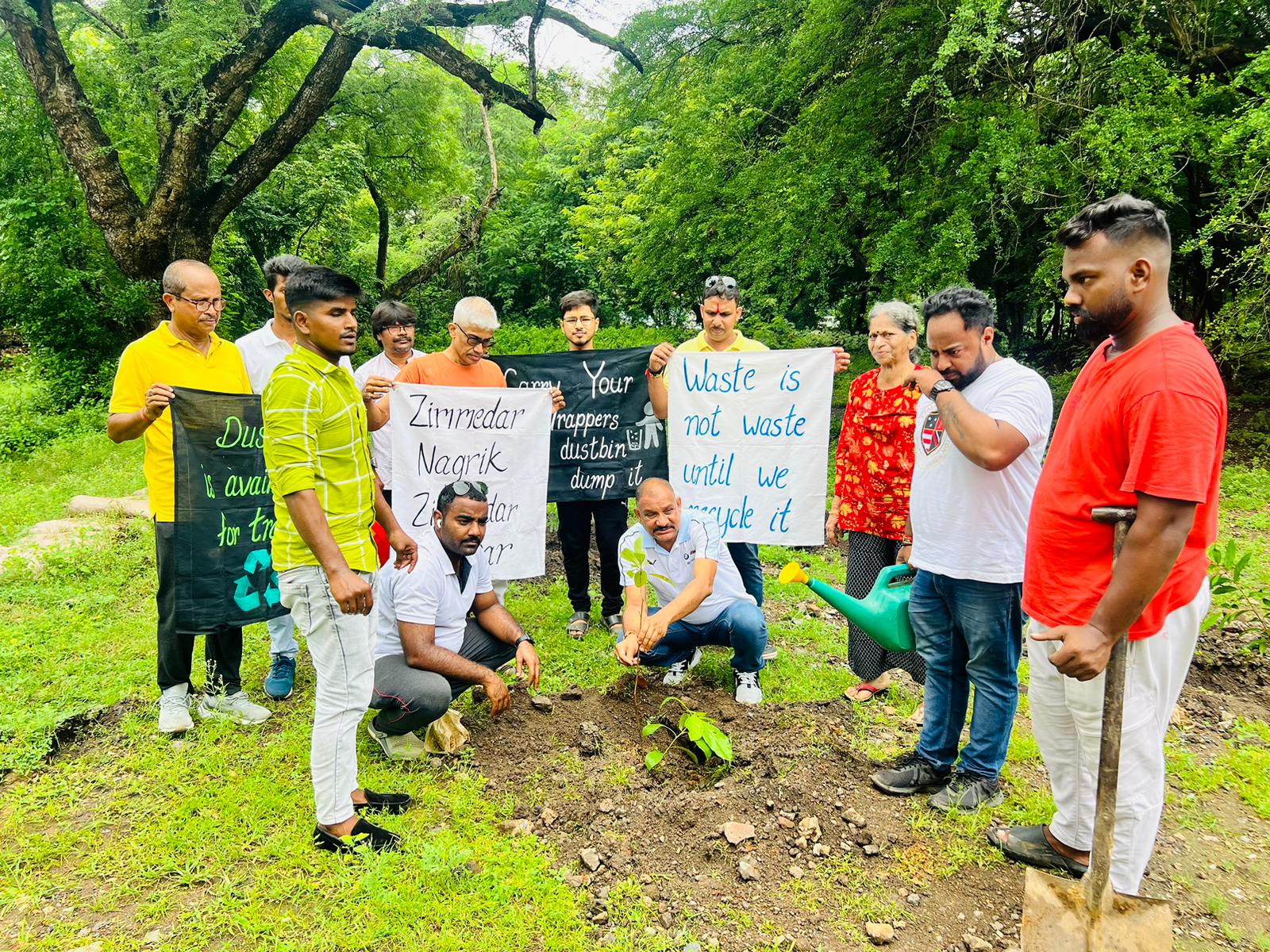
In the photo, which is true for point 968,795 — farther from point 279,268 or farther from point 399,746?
point 279,268

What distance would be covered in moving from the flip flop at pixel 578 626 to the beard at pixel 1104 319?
11.4ft

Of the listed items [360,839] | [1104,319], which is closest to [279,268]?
[360,839]

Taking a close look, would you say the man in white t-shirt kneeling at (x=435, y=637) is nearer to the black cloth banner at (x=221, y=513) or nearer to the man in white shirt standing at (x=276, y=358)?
the black cloth banner at (x=221, y=513)

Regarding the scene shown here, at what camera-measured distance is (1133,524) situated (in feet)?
6.73

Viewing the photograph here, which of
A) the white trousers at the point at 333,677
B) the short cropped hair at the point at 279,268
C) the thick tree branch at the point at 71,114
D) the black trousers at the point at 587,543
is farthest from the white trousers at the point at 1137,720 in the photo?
the thick tree branch at the point at 71,114

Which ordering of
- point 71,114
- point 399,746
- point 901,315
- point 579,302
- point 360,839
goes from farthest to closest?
point 71,114
point 579,302
point 901,315
point 399,746
point 360,839

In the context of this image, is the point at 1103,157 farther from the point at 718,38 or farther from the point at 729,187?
the point at 718,38

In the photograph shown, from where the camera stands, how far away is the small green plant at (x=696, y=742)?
3.27 metres

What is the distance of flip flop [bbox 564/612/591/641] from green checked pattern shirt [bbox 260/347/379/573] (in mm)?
2239

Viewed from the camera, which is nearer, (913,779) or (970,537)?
(970,537)

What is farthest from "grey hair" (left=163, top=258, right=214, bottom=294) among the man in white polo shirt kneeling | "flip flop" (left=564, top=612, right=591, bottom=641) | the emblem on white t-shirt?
the emblem on white t-shirt

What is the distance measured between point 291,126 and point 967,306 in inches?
Answer: 415

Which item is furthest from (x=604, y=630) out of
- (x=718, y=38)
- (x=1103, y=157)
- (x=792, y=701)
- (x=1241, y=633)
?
(x=718, y=38)

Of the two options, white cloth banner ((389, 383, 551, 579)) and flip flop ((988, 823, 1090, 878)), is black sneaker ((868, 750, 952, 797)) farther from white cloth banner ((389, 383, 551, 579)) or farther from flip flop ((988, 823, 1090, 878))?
white cloth banner ((389, 383, 551, 579))
